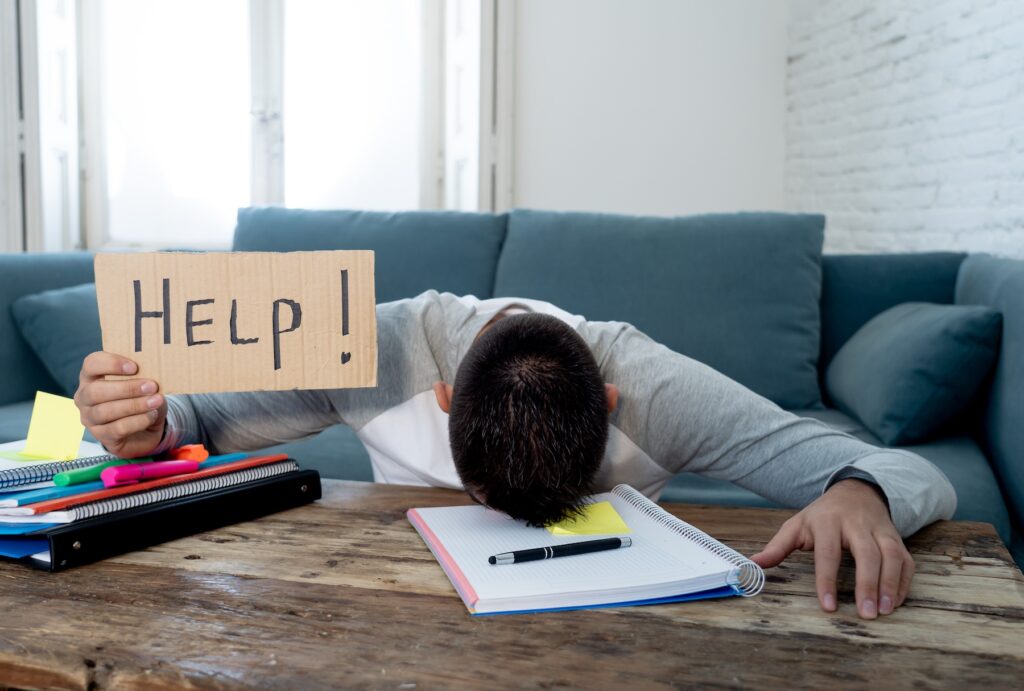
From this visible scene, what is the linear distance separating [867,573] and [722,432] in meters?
0.37

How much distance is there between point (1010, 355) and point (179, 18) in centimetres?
359

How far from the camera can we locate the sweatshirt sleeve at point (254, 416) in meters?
1.08

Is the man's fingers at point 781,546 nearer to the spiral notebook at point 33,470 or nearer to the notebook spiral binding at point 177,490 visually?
the notebook spiral binding at point 177,490

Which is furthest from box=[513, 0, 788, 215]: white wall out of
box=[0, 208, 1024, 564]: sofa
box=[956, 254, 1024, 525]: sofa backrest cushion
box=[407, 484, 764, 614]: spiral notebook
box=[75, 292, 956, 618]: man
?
box=[407, 484, 764, 614]: spiral notebook

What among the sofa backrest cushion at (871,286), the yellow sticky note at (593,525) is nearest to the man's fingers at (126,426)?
the yellow sticky note at (593,525)

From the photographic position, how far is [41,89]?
3.48 metres

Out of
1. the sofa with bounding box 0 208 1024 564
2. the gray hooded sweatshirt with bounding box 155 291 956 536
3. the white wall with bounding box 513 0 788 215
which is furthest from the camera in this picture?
the white wall with bounding box 513 0 788 215

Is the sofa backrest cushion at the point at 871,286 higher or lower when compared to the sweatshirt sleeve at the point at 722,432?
higher

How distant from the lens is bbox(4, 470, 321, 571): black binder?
72 cm

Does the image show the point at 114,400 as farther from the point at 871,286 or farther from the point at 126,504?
the point at 871,286

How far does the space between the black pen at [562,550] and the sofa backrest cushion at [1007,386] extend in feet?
3.49

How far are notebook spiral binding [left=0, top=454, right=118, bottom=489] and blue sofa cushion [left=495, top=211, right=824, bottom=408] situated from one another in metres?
1.34

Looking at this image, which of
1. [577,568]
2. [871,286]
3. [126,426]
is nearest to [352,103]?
[871,286]

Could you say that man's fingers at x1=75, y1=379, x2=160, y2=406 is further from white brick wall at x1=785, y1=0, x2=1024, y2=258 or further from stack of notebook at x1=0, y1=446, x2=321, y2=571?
white brick wall at x1=785, y1=0, x2=1024, y2=258
